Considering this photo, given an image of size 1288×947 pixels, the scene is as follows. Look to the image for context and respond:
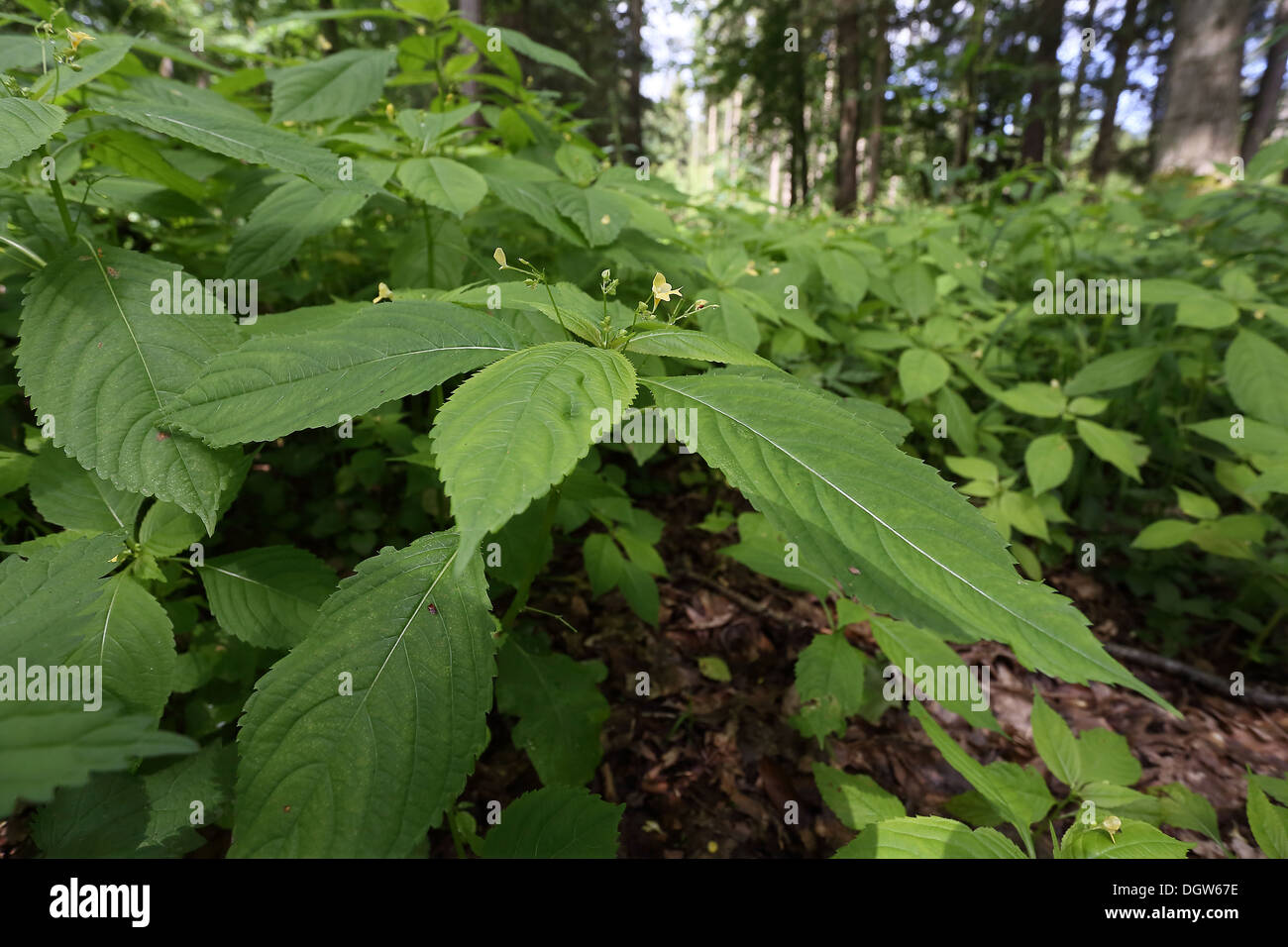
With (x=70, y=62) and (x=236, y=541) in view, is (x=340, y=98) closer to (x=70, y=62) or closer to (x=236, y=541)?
(x=70, y=62)

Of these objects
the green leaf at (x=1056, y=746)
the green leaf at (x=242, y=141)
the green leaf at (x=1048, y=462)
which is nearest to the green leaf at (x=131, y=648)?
the green leaf at (x=242, y=141)

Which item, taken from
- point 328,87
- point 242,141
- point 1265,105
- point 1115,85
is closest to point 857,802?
point 242,141

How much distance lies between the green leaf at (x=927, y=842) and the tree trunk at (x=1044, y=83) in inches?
484

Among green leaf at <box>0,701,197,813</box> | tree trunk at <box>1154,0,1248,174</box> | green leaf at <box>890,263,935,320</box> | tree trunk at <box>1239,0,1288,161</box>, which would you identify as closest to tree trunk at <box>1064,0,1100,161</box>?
tree trunk at <box>1239,0,1288,161</box>

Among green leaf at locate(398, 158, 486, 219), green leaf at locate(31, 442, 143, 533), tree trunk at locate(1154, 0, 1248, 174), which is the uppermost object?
tree trunk at locate(1154, 0, 1248, 174)

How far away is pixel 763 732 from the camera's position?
236cm

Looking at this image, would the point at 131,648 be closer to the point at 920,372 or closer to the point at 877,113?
the point at 920,372

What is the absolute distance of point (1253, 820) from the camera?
1.36 meters

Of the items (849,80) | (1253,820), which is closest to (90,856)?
(1253,820)

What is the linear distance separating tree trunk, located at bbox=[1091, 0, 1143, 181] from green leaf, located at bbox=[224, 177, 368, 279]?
17698 millimetres

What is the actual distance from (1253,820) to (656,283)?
1.93 meters

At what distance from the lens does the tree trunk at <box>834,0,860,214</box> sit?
34.5 feet

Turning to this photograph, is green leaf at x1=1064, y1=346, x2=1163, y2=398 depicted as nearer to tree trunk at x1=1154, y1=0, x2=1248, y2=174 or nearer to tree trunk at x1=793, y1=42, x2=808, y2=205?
tree trunk at x1=1154, y1=0, x2=1248, y2=174

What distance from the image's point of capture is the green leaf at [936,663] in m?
1.75
